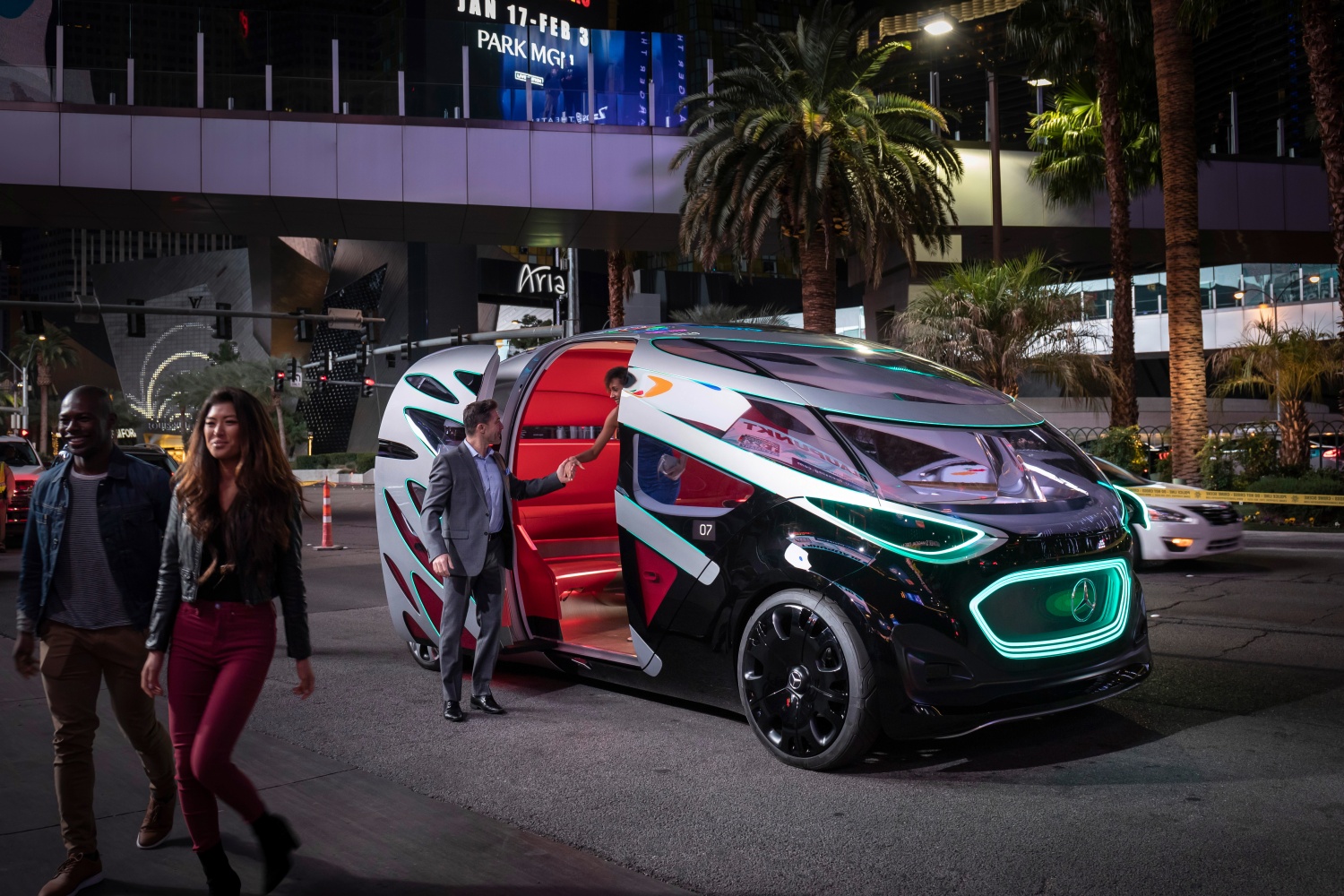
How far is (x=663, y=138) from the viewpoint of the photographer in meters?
26.6

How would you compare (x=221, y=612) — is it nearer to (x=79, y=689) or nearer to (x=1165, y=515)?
(x=79, y=689)

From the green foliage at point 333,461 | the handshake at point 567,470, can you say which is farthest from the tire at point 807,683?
the green foliage at point 333,461

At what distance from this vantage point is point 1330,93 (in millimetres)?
18312

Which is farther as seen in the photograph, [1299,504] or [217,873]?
[1299,504]

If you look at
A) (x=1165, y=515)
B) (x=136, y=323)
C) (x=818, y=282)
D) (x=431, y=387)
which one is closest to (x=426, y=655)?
(x=431, y=387)

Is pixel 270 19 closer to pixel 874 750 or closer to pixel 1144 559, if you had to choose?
pixel 1144 559

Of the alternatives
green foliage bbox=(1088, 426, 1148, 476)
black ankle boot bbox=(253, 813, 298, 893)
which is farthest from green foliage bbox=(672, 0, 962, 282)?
black ankle boot bbox=(253, 813, 298, 893)

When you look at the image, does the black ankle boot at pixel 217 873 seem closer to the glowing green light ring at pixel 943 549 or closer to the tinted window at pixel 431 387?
the glowing green light ring at pixel 943 549

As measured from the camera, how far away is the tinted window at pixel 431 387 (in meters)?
7.46

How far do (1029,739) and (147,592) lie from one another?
13.2ft

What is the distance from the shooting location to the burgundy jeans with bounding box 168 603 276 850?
3750 millimetres

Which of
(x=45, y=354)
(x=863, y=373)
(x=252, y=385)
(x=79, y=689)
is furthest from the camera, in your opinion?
(x=45, y=354)

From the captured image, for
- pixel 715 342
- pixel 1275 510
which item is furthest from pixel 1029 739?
pixel 1275 510

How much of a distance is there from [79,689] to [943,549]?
3.35 meters
